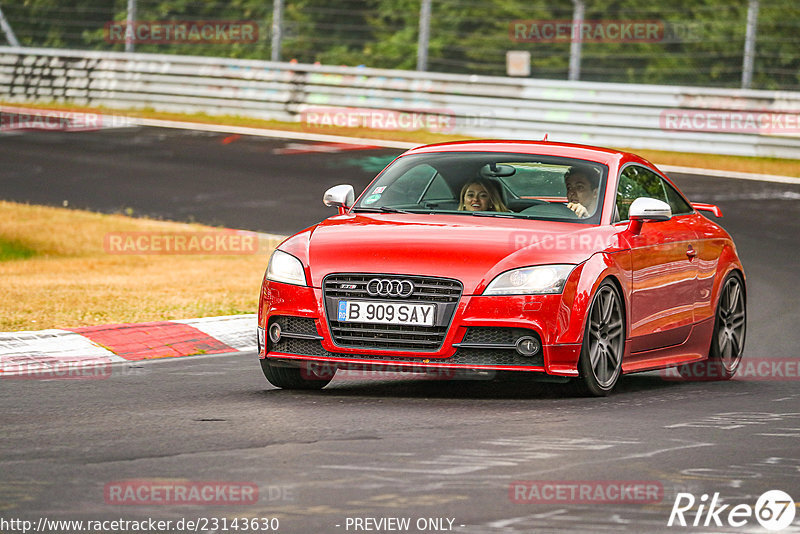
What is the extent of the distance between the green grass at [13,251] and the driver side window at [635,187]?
30.1ft

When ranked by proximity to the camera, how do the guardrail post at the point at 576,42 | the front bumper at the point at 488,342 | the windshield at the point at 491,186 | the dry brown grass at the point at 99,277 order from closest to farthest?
the front bumper at the point at 488,342
the windshield at the point at 491,186
the dry brown grass at the point at 99,277
the guardrail post at the point at 576,42

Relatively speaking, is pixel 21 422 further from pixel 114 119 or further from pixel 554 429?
pixel 114 119

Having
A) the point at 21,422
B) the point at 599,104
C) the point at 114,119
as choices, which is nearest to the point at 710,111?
the point at 599,104

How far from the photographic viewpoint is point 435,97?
89.9 ft

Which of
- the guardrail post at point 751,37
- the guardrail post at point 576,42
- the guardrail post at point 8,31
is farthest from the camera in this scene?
the guardrail post at point 8,31

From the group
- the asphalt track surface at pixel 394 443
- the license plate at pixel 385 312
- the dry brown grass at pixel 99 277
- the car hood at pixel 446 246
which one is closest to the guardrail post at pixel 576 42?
the dry brown grass at pixel 99 277

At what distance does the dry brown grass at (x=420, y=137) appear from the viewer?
24.2 meters

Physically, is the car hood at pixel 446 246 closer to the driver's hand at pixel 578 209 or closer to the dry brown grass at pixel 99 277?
the driver's hand at pixel 578 209

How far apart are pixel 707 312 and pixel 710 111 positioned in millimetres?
14810

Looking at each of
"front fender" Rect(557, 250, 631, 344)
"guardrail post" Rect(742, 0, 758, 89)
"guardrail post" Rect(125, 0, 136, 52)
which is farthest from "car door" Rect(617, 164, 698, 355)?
"guardrail post" Rect(125, 0, 136, 52)

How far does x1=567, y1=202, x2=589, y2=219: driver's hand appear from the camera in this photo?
9445 millimetres

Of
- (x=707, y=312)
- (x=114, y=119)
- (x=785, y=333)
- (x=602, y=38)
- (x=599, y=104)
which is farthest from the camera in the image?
(x=602, y=38)

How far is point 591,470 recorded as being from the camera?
657 cm

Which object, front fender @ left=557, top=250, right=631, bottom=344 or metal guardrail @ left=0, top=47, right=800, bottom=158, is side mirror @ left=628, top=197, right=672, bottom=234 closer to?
front fender @ left=557, top=250, right=631, bottom=344
